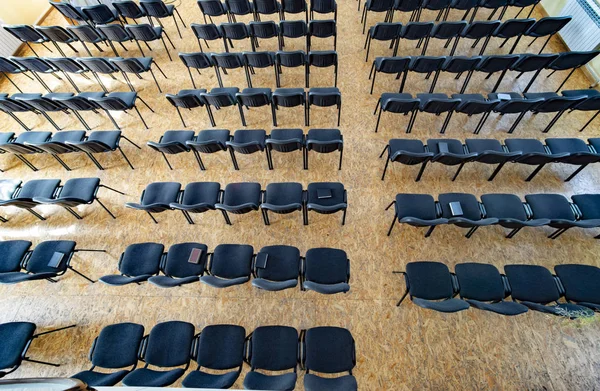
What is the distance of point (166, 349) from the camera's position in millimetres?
2990

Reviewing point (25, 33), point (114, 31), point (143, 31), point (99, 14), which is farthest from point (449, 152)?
point (25, 33)

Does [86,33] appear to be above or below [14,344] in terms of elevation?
above

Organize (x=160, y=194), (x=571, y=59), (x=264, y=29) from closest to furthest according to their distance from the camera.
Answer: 1. (x=160, y=194)
2. (x=571, y=59)
3. (x=264, y=29)

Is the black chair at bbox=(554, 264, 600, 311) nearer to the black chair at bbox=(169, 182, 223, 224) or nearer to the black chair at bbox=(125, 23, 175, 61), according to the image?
the black chair at bbox=(169, 182, 223, 224)

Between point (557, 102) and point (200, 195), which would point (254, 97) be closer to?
point (200, 195)

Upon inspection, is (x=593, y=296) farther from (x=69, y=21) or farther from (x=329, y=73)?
(x=69, y=21)

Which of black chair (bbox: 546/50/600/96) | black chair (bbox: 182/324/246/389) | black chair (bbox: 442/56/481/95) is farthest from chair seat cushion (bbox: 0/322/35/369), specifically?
black chair (bbox: 546/50/600/96)

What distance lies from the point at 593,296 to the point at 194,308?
15.0ft

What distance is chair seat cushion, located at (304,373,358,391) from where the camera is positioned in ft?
8.38

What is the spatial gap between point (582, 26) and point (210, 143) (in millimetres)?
7388

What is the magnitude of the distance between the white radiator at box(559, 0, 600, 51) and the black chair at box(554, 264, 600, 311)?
486 cm

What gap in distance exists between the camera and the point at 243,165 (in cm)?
482

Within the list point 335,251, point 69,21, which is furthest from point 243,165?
point 69,21

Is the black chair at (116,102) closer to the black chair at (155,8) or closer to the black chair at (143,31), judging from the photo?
the black chair at (143,31)
